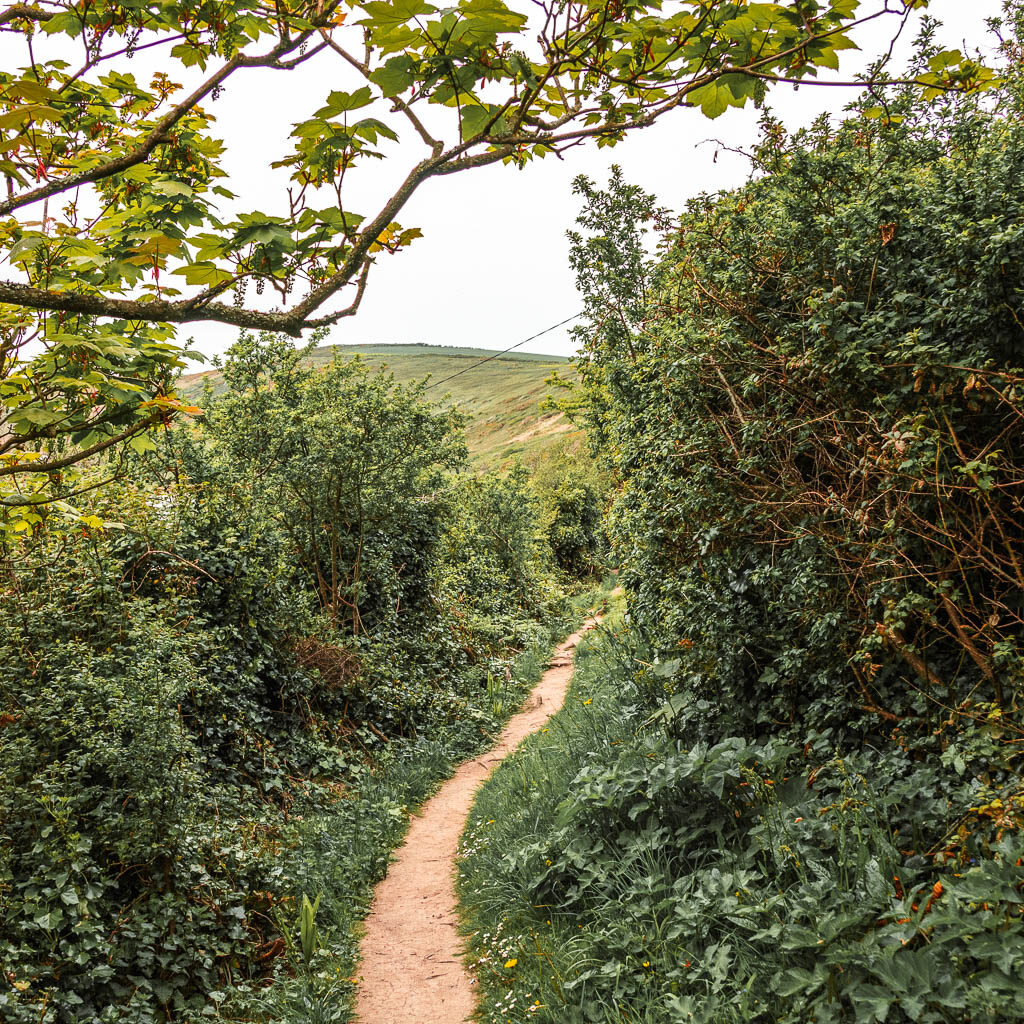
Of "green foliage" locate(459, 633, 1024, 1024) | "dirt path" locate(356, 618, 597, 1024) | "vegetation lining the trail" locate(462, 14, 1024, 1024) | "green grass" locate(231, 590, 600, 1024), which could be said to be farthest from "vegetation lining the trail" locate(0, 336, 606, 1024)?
"vegetation lining the trail" locate(462, 14, 1024, 1024)

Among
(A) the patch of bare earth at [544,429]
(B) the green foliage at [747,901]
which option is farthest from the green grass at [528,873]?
(A) the patch of bare earth at [544,429]

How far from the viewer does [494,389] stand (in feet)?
381

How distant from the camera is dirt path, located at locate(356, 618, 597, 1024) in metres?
4.61

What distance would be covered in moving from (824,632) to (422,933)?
405 centimetres

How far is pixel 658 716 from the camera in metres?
5.41

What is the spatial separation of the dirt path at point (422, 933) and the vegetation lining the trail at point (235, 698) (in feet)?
0.69

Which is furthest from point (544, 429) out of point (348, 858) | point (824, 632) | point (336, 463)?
point (824, 632)

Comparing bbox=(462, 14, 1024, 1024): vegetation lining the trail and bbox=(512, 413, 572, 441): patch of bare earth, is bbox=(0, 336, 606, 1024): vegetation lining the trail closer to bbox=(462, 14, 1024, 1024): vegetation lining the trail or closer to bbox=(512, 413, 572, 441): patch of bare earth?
bbox=(462, 14, 1024, 1024): vegetation lining the trail

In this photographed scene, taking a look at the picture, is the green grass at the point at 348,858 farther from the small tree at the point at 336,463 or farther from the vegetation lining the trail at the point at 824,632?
the small tree at the point at 336,463

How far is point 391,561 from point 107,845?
302 inches

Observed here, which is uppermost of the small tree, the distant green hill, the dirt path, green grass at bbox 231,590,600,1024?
the distant green hill

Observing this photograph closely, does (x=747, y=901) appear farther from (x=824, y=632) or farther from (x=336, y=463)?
(x=336, y=463)

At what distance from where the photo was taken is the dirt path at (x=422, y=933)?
4.61 m

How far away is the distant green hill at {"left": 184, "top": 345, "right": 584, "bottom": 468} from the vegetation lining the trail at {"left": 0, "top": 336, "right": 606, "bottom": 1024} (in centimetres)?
2975
